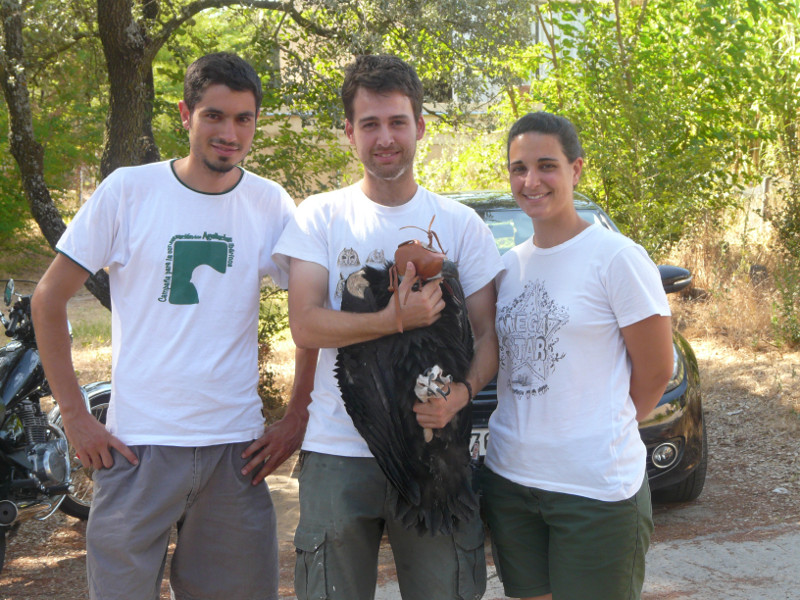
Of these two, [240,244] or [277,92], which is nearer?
[240,244]

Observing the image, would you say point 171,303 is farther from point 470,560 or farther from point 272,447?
point 470,560

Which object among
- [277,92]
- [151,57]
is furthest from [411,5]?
[151,57]

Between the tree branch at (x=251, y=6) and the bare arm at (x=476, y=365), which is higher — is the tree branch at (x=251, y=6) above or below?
above

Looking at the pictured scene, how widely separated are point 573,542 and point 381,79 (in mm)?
1522

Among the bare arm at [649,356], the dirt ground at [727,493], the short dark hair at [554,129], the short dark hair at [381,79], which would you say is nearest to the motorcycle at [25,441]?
the dirt ground at [727,493]

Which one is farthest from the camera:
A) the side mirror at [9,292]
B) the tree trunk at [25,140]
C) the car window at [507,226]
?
the tree trunk at [25,140]

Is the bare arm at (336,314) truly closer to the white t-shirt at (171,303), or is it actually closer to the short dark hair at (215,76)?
the white t-shirt at (171,303)

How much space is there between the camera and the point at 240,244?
2.69 metres

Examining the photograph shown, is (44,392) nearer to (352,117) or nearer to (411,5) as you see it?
(352,117)

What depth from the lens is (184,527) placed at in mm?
2701

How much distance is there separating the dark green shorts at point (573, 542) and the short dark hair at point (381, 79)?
1260mm

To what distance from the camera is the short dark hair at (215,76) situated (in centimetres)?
265

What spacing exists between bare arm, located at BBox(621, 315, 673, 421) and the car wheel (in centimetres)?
227

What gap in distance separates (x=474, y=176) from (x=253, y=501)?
336 inches
